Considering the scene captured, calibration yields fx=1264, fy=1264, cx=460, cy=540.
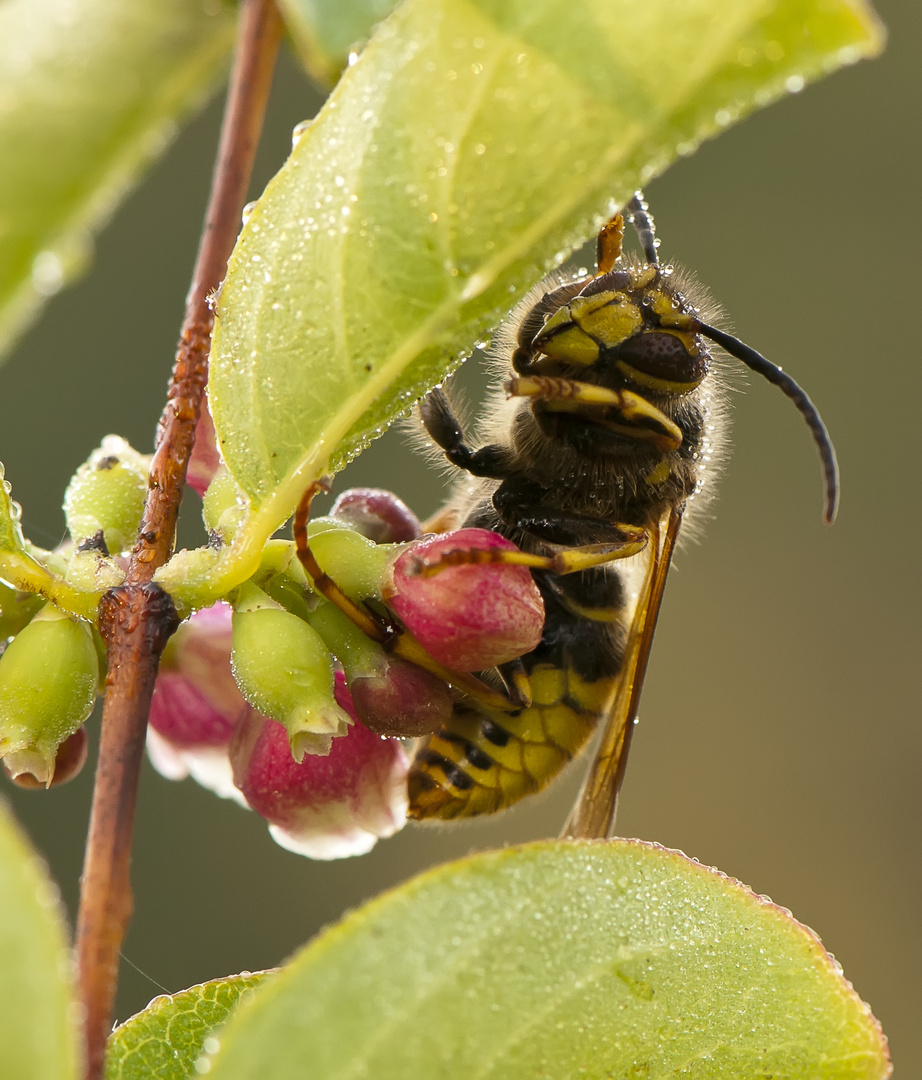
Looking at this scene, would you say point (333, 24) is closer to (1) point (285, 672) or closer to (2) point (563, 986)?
(1) point (285, 672)

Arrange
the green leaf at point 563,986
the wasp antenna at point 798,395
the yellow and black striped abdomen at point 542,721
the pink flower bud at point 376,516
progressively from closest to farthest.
Result: the green leaf at point 563,986
the pink flower bud at point 376,516
the wasp antenna at point 798,395
the yellow and black striped abdomen at point 542,721

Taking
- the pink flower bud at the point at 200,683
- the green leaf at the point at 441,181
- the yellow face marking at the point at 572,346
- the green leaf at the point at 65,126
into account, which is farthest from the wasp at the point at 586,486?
the green leaf at the point at 65,126

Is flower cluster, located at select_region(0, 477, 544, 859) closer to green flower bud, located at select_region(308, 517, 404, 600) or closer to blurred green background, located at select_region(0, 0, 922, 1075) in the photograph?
green flower bud, located at select_region(308, 517, 404, 600)

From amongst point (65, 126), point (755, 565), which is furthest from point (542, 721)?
point (755, 565)

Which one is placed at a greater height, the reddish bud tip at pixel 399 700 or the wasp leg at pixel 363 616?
the wasp leg at pixel 363 616

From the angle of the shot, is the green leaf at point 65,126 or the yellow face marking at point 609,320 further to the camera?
the yellow face marking at point 609,320

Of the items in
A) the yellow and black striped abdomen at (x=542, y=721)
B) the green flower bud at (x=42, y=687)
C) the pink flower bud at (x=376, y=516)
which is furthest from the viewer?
the yellow and black striped abdomen at (x=542, y=721)

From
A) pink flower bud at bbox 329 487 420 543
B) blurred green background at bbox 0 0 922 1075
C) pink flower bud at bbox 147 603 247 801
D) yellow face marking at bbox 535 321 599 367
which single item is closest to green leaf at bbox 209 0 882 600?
pink flower bud at bbox 329 487 420 543

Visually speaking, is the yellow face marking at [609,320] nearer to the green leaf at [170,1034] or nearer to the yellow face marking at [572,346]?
the yellow face marking at [572,346]
